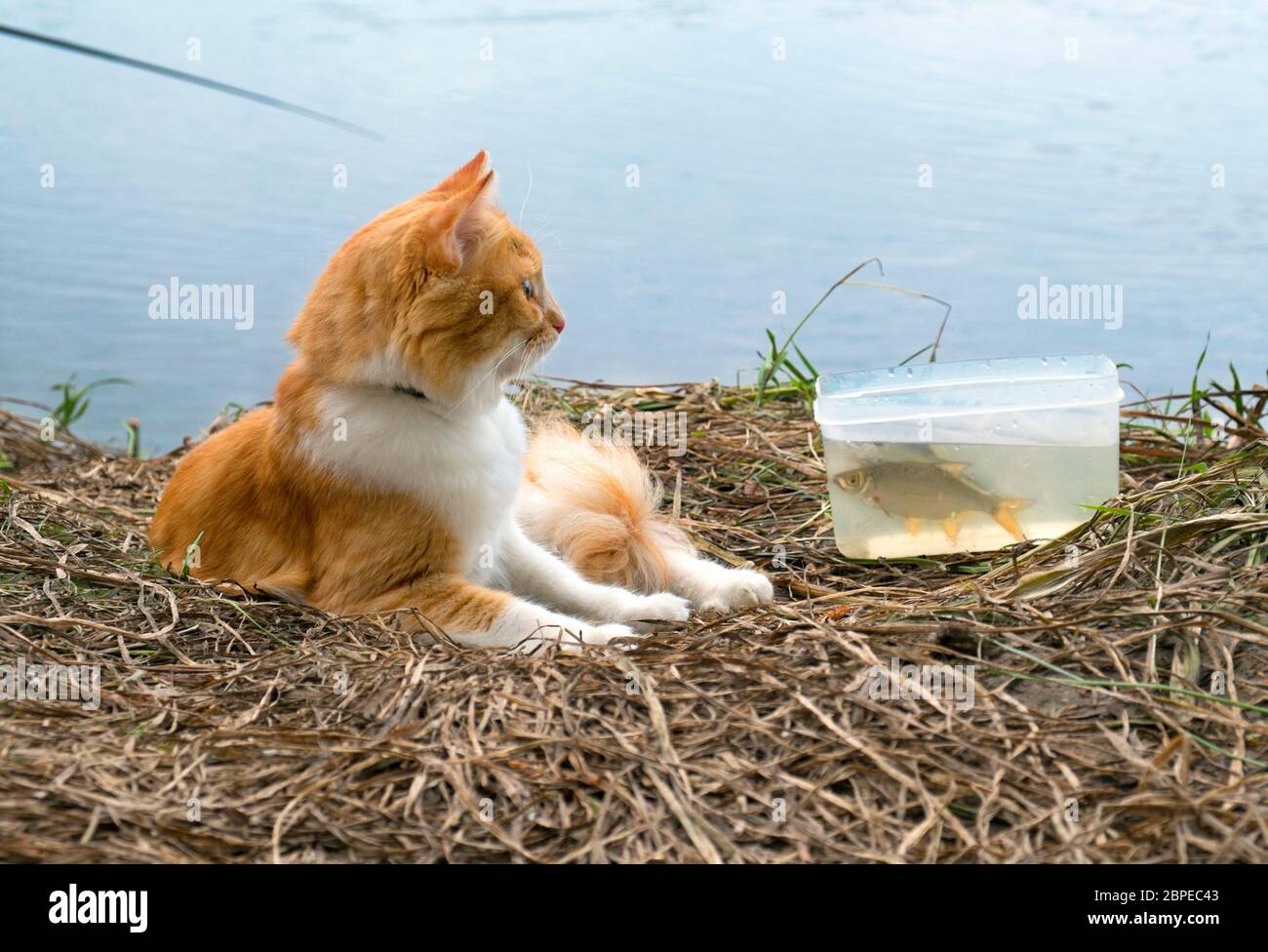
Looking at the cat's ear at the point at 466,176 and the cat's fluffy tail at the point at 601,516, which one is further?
the cat's fluffy tail at the point at 601,516

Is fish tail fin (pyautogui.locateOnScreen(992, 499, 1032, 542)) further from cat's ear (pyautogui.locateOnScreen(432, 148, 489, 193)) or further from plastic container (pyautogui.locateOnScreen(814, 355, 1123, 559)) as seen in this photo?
cat's ear (pyautogui.locateOnScreen(432, 148, 489, 193))

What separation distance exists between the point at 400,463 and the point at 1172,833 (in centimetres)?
165

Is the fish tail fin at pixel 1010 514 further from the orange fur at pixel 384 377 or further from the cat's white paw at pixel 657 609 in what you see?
the orange fur at pixel 384 377

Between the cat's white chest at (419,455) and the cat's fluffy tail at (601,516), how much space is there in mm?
357

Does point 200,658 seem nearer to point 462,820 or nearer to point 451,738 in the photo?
point 451,738

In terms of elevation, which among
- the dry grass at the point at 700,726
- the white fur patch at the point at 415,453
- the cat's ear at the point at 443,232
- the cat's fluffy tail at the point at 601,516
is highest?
the cat's ear at the point at 443,232

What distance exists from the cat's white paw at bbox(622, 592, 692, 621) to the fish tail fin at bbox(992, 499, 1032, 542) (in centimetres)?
84

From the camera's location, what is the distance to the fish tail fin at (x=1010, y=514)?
289 cm

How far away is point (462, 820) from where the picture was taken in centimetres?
163

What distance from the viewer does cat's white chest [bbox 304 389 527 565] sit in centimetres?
252

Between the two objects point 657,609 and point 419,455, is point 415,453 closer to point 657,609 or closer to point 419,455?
point 419,455

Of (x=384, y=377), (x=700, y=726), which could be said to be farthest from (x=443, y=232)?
(x=700, y=726)

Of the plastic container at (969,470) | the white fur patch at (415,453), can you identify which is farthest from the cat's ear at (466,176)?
the plastic container at (969,470)

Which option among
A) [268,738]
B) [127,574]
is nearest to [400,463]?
[127,574]
